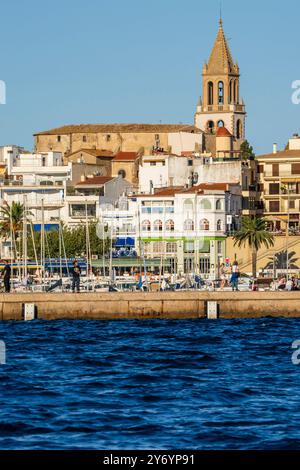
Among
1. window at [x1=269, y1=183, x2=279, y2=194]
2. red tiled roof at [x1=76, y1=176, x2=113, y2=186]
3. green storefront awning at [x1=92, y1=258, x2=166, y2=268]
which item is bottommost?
green storefront awning at [x1=92, y1=258, x2=166, y2=268]

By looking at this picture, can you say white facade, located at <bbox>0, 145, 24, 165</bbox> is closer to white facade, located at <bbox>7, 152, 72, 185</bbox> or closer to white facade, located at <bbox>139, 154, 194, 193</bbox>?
white facade, located at <bbox>7, 152, 72, 185</bbox>

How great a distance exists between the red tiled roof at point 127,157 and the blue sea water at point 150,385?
3747 inches

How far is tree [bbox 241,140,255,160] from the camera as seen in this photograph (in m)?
158

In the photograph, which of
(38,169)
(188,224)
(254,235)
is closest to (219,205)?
(188,224)

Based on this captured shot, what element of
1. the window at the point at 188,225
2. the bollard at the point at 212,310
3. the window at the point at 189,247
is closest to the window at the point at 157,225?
the window at the point at 188,225

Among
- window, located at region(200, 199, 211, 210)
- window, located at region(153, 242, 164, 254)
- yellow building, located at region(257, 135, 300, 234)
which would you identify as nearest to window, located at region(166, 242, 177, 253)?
window, located at region(153, 242, 164, 254)

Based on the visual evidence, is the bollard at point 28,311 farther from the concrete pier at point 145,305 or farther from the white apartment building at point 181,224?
the white apartment building at point 181,224

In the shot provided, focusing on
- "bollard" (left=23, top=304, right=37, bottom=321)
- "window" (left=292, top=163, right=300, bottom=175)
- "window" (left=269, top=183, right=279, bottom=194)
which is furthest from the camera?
"window" (left=269, top=183, right=279, bottom=194)

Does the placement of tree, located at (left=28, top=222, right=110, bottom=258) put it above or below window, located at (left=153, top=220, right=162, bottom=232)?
below

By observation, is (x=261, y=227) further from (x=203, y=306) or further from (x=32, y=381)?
(x=32, y=381)

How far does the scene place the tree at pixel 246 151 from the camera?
518ft

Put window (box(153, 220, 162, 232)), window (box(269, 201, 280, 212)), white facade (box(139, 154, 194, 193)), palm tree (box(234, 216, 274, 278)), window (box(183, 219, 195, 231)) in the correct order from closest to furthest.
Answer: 1. palm tree (box(234, 216, 274, 278))
2. window (box(183, 219, 195, 231))
3. window (box(153, 220, 162, 232))
4. window (box(269, 201, 280, 212))
5. white facade (box(139, 154, 194, 193))

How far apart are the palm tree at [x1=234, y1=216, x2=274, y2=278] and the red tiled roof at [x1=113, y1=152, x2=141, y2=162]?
33.7 m
